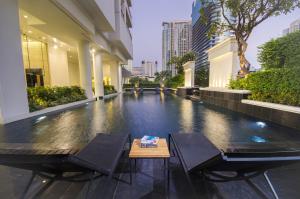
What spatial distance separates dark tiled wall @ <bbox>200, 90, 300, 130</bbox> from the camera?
4.15m

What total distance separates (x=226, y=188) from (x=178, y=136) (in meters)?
0.93

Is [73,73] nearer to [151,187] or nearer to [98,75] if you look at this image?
[98,75]

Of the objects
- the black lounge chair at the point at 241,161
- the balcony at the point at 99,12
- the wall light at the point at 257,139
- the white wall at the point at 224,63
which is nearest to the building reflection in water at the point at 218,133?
the wall light at the point at 257,139

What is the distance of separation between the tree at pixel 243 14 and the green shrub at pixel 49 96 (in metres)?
8.11

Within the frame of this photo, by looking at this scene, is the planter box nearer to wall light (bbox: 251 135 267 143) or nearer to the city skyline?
wall light (bbox: 251 135 267 143)

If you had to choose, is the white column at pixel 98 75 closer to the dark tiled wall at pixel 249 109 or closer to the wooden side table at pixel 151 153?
the dark tiled wall at pixel 249 109

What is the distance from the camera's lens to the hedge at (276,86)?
4.22 m

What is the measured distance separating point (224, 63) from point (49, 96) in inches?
350

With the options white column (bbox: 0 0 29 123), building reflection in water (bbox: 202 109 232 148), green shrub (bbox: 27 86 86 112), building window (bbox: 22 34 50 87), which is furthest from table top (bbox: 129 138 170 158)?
building window (bbox: 22 34 50 87)

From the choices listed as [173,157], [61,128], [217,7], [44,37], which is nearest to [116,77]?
[44,37]

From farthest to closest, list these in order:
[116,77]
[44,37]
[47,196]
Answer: [116,77] < [44,37] < [47,196]

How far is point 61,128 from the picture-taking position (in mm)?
4465

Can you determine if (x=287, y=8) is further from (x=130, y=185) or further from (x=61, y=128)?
(x=61, y=128)

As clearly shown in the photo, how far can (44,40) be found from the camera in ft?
37.3
